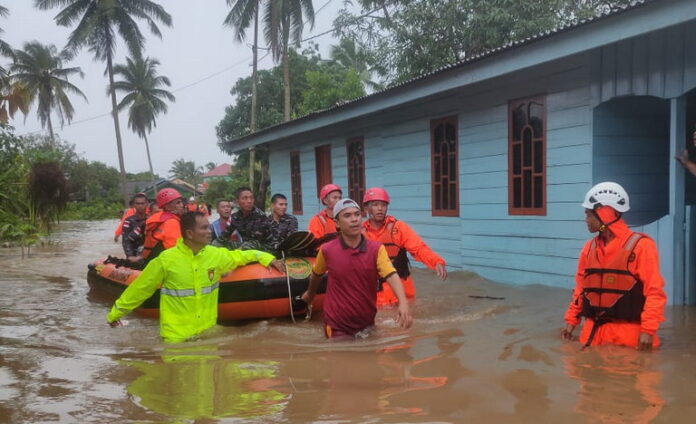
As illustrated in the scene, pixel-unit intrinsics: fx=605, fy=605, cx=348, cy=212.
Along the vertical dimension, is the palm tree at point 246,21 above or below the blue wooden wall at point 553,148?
above

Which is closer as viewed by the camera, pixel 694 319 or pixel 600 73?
pixel 694 319

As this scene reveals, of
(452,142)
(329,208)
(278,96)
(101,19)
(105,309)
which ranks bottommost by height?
(105,309)

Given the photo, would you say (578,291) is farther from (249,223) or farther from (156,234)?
(156,234)

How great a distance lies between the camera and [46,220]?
18.1 meters

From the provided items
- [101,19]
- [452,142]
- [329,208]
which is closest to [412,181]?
[452,142]

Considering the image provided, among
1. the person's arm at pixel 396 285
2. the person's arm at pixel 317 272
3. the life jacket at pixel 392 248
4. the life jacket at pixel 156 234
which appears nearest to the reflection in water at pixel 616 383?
the person's arm at pixel 396 285

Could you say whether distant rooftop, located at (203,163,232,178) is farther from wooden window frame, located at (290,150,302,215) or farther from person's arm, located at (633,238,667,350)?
person's arm, located at (633,238,667,350)

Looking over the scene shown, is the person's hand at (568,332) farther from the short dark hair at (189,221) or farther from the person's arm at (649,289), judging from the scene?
the short dark hair at (189,221)

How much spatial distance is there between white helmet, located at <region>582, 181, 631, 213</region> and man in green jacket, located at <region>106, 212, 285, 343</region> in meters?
2.89

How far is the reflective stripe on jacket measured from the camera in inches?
189

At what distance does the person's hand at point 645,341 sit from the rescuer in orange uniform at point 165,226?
5.35 meters

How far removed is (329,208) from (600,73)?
356cm

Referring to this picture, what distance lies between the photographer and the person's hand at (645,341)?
3878mm

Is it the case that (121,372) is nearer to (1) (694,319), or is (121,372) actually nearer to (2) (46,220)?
(1) (694,319)
